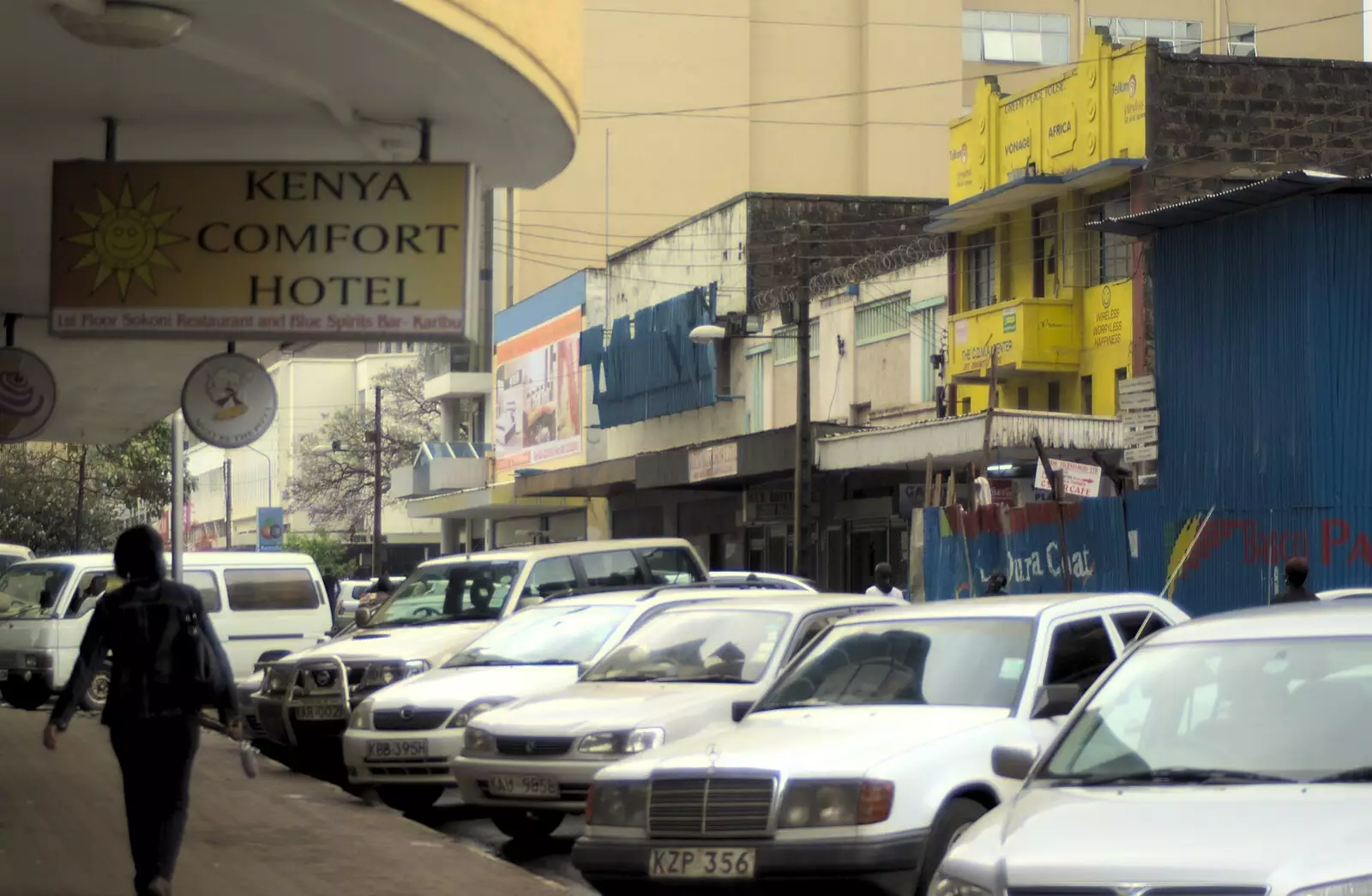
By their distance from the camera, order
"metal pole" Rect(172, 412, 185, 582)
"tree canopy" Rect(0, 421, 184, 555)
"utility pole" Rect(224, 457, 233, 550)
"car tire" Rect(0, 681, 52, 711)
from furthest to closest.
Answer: "utility pole" Rect(224, 457, 233, 550), "tree canopy" Rect(0, 421, 184, 555), "car tire" Rect(0, 681, 52, 711), "metal pole" Rect(172, 412, 185, 582)

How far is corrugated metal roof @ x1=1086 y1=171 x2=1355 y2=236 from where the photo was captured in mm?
19438

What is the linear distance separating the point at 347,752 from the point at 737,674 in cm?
347

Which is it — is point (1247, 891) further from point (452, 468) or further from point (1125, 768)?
point (452, 468)

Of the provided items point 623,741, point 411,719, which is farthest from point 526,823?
point 411,719

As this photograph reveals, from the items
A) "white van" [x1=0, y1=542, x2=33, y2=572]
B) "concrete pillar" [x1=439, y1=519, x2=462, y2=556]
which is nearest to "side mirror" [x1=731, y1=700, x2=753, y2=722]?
"white van" [x1=0, y1=542, x2=33, y2=572]

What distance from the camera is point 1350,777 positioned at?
5.89 metres

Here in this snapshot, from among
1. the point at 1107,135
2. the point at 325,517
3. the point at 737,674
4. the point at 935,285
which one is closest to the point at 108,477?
the point at 935,285

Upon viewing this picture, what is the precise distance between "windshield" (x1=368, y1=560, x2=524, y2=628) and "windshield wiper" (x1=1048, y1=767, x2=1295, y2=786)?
1076cm

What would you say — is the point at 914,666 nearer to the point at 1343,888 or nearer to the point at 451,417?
the point at 1343,888

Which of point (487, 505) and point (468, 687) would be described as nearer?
point (468, 687)

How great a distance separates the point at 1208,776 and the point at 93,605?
20586 millimetres

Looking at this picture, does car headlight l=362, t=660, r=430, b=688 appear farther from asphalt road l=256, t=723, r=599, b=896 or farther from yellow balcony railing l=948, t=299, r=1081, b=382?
yellow balcony railing l=948, t=299, r=1081, b=382

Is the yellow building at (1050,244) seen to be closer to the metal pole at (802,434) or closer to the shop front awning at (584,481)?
the metal pole at (802,434)

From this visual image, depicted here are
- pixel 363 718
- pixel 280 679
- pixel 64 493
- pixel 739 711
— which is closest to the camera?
pixel 739 711
